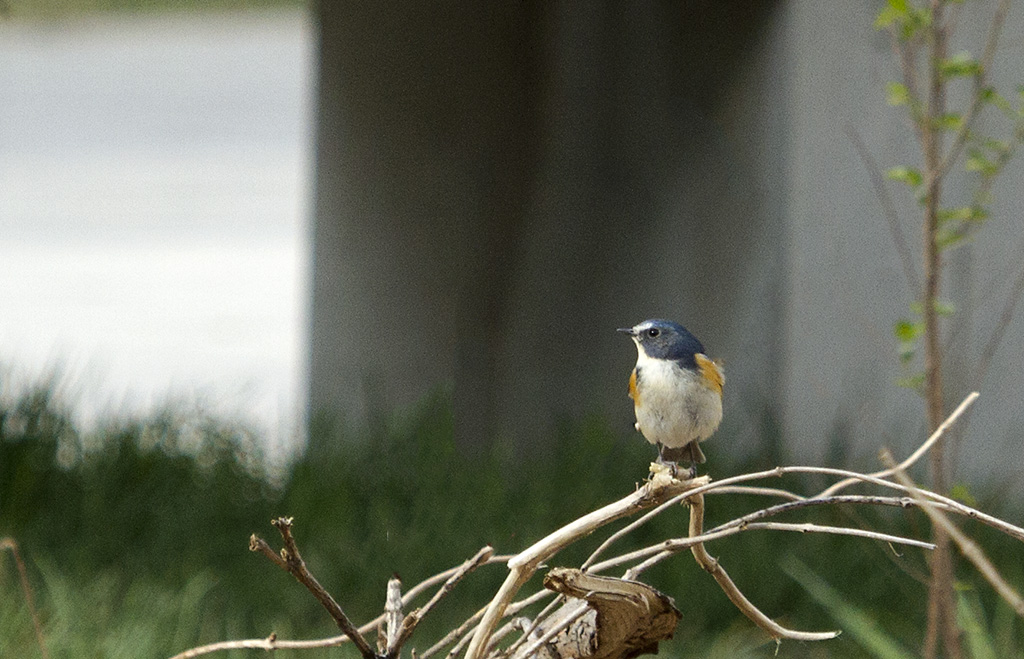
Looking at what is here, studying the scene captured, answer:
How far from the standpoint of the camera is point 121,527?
2.73 metres

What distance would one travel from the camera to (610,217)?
10.1 ft

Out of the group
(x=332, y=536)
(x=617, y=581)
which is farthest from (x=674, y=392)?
(x=332, y=536)

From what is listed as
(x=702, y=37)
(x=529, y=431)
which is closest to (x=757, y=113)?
(x=702, y=37)

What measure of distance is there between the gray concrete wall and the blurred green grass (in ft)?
0.92

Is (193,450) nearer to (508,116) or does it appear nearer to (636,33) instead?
(636,33)

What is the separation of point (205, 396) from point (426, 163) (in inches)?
75.3

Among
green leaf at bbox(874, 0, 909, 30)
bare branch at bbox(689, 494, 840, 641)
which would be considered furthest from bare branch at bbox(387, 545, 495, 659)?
green leaf at bbox(874, 0, 909, 30)

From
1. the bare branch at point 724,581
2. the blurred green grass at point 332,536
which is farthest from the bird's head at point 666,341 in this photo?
the blurred green grass at point 332,536

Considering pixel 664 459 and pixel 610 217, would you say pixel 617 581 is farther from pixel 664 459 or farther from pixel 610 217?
pixel 610 217

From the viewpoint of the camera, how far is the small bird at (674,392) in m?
0.50

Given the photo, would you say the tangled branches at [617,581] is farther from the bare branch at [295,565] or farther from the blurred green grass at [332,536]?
the blurred green grass at [332,536]

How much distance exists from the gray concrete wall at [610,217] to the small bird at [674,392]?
596 millimetres

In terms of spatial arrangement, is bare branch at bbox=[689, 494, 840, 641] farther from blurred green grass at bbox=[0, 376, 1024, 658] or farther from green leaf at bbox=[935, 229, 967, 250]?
blurred green grass at bbox=[0, 376, 1024, 658]

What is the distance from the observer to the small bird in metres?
0.50
